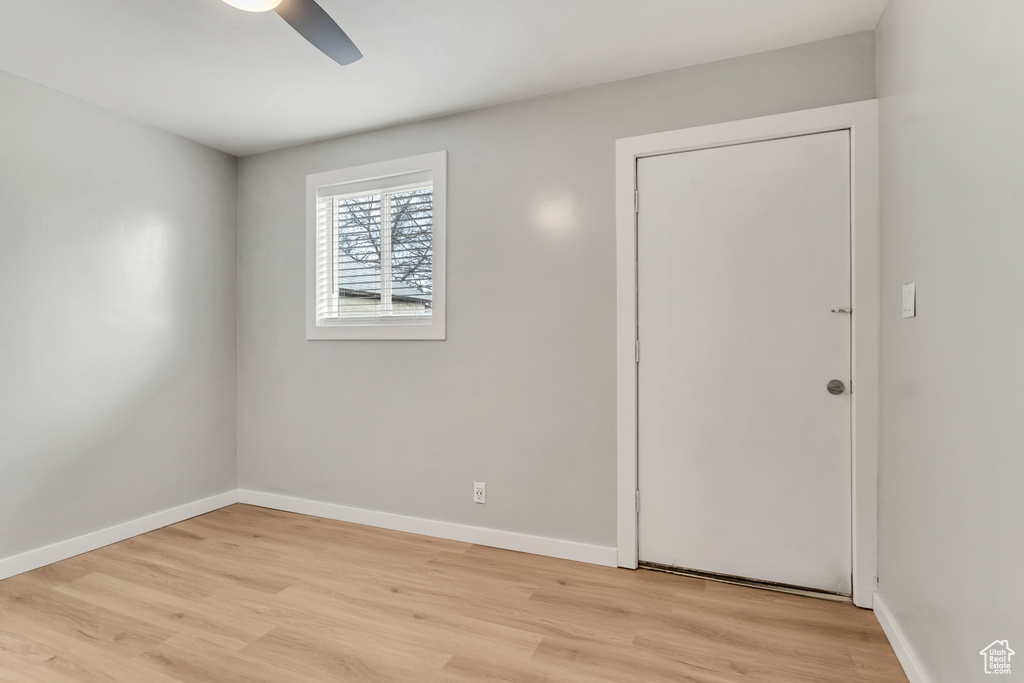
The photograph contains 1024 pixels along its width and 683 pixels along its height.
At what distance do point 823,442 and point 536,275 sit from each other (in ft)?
5.10

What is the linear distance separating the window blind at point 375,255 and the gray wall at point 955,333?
229 cm

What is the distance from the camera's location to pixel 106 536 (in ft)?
9.61

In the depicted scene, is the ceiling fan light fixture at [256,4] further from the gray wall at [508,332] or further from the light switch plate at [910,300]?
the light switch plate at [910,300]

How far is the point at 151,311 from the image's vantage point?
126 inches

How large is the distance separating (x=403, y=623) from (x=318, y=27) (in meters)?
2.18

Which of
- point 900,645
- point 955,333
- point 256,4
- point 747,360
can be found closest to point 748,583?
point 900,645

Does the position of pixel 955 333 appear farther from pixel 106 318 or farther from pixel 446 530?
pixel 106 318

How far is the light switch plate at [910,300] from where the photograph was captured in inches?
67.3

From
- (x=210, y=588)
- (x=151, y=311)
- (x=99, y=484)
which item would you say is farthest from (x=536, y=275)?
(x=99, y=484)

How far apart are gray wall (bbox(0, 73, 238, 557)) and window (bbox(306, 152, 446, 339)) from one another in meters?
0.76

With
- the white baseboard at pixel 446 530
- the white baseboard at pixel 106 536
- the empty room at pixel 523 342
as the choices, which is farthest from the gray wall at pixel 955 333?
the white baseboard at pixel 106 536

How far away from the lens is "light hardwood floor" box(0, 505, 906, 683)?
1.78m

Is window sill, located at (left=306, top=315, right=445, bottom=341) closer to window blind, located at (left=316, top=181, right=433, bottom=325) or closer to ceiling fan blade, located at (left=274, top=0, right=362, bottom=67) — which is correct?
window blind, located at (left=316, top=181, right=433, bottom=325)

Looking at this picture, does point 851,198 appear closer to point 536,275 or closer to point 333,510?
point 536,275
